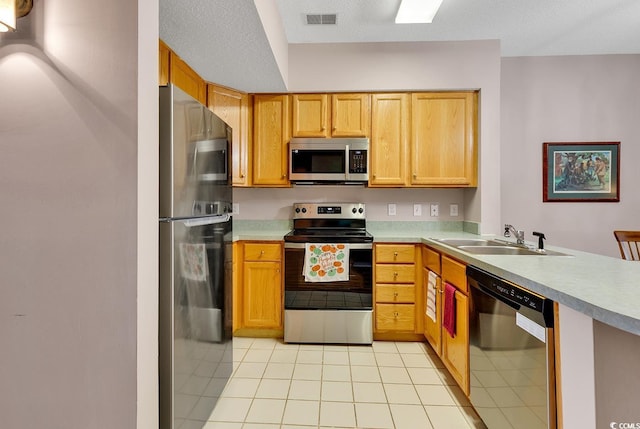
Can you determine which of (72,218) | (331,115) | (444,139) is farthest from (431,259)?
(72,218)

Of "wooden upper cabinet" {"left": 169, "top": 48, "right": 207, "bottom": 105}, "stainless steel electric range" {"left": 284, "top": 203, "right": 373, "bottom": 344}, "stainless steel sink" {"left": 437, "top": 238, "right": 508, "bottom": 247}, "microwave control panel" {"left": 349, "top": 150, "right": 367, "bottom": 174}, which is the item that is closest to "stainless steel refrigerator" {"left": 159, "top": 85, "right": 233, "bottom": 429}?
"wooden upper cabinet" {"left": 169, "top": 48, "right": 207, "bottom": 105}

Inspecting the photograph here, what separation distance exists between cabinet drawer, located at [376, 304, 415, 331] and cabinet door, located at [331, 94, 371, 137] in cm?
162

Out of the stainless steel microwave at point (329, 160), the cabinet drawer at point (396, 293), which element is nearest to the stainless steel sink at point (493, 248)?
the cabinet drawer at point (396, 293)

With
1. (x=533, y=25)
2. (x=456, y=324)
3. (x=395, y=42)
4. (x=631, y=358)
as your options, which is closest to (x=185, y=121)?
(x=631, y=358)

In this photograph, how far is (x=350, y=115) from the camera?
121 inches

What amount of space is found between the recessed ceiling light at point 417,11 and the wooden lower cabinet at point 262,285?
81.9 inches

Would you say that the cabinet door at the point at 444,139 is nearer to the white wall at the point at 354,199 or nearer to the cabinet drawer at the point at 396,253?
the white wall at the point at 354,199

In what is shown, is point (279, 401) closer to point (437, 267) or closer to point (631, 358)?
point (437, 267)

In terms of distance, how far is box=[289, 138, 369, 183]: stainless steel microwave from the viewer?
119 inches

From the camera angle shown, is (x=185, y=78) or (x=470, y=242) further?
(x=470, y=242)

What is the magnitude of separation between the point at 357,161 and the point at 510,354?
6.67ft

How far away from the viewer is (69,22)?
3.30 feet

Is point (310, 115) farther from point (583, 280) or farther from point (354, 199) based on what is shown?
point (583, 280)

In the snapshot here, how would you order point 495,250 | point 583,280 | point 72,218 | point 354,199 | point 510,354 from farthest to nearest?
point 354,199 < point 495,250 < point 510,354 < point 583,280 < point 72,218
